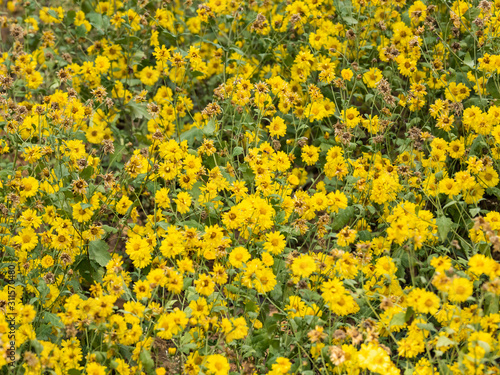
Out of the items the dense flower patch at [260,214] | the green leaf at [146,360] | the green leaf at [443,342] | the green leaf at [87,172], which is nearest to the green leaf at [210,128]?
the dense flower patch at [260,214]

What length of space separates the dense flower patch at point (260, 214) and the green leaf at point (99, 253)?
0.4 inches

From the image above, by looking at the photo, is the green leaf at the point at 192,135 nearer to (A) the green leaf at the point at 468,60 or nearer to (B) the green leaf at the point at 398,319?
(A) the green leaf at the point at 468,60

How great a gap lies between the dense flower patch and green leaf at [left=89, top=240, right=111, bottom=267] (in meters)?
0.01

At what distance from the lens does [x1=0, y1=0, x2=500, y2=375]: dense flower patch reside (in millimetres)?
2801

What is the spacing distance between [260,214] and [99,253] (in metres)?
0.97

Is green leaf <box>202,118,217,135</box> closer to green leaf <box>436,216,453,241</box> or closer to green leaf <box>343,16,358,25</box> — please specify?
green leaf <box>343,16,358,25</box>

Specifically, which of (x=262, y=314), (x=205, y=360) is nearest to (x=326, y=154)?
(x=262, y=314)

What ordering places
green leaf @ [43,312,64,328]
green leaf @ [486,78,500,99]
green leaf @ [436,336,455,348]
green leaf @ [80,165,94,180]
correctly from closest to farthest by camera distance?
green leaf @ [436,336,455,348], green leaf @ [43,312,64,328], green leaf @ [80,165,94,180], green leaf @ [486,78,500,99]

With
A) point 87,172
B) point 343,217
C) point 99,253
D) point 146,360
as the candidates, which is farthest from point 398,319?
point 87,172

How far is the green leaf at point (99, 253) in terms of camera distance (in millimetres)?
3447

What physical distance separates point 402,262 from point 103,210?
1.74 metres

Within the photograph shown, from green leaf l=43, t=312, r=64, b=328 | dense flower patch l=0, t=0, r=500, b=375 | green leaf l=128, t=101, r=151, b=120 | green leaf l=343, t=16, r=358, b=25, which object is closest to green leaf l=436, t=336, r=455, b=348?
dense flower patch l=0, t=0, r=500, b=375

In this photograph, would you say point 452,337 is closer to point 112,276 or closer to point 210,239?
point 210,239

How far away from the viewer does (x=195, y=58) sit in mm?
4137
